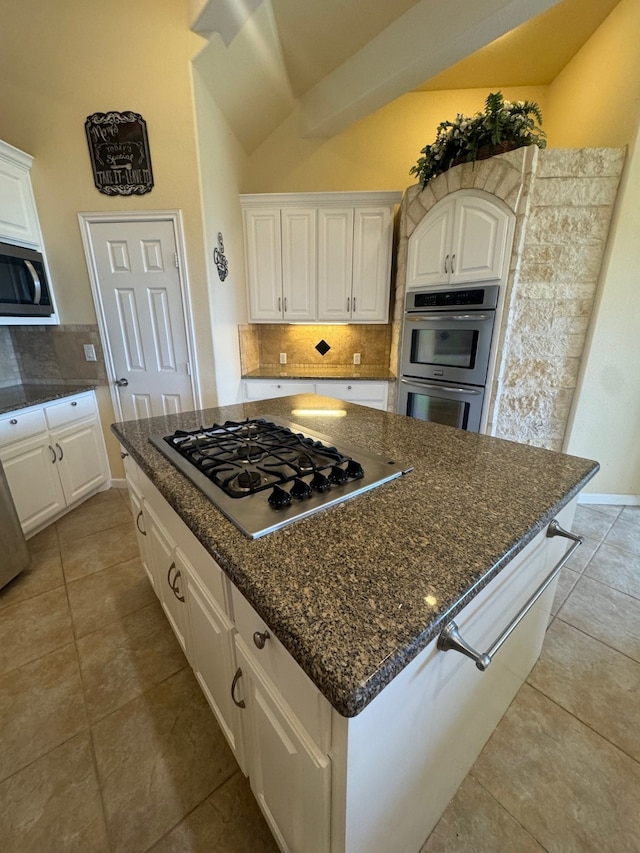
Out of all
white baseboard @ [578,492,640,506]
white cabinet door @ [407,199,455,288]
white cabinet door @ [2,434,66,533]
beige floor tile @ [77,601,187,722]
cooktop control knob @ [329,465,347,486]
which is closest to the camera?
cooktop control knob @ [329,465,347,486]

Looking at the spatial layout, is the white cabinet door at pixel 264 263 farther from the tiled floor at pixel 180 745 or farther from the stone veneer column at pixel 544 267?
the tiled floor at pixel 180 745

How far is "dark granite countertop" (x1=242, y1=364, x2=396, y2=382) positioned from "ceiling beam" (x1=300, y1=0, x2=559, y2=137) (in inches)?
82.0

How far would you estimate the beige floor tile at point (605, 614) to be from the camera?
1.60m

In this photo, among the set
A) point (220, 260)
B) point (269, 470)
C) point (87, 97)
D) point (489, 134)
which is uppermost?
point (87, 97)

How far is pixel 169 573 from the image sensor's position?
1.24 meters

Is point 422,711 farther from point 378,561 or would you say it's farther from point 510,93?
point 510,93

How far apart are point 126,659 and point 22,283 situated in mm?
2444

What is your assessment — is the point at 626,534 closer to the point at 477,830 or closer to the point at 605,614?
the point at 605,614

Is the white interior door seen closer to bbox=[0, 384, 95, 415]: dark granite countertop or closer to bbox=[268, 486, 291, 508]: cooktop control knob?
bbox=[0, 384, 95, 415]: dark granite countertop

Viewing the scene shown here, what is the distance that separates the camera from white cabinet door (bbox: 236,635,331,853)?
2.00 feet

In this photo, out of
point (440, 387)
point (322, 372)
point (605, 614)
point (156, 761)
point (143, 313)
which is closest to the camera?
point (156, 761)

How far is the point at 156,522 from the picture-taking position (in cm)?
132

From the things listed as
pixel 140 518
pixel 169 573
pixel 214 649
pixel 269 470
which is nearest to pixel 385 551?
pixel 269 470

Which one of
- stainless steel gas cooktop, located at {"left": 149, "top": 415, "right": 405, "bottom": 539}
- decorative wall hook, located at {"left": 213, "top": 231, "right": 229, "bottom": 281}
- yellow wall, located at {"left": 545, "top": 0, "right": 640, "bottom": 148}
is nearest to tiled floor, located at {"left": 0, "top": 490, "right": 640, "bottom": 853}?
stainless steel gas cooktop, located at {"left": 149, "top": 415, "right": 405, "bottom": 539}
